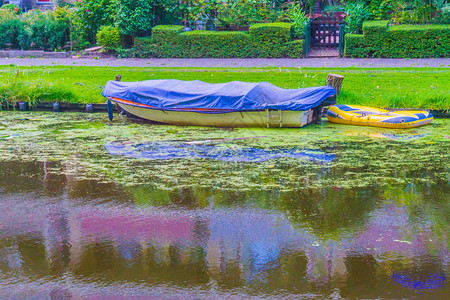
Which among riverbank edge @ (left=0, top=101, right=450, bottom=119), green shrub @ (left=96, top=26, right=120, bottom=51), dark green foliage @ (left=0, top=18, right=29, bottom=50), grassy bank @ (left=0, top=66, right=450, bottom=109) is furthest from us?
dark green foliage @ (left=0, top=18, right=29, bottom=50)

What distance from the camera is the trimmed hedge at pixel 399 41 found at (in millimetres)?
23781

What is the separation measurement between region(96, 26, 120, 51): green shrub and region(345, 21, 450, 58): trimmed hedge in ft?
36.4

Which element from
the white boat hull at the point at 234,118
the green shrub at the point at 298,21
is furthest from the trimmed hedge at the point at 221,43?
the white boat hull at the point at 234,118

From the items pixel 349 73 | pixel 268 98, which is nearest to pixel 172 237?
pixel 268 98

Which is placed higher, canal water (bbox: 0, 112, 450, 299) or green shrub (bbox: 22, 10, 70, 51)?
A: green shrub (bbox: 22, 10, 70, 51)

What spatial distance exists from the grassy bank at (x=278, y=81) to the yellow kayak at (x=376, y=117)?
1305 mm

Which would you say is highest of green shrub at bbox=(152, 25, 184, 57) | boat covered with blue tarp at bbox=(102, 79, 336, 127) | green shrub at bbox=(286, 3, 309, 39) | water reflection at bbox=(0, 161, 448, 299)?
green shrub at bbox=(286, 3, 309, 39)

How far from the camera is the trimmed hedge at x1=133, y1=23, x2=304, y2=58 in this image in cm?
2569

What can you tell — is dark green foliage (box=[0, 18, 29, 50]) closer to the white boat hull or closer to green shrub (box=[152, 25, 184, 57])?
green shrub (box=[152, 25, 184, 57])

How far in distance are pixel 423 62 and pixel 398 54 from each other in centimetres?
227

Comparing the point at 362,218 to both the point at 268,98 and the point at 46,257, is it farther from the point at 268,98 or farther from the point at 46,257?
the point at 268,98

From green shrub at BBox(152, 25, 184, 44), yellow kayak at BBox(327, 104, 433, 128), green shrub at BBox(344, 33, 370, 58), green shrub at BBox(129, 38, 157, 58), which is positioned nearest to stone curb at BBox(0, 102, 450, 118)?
yellow kayak at BBox(327, 104, 433, 128)

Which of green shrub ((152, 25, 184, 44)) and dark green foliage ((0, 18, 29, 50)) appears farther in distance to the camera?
dark green foliage ((0, 18, 29, 50))

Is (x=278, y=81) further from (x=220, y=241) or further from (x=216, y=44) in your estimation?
(x=220, y=241)
